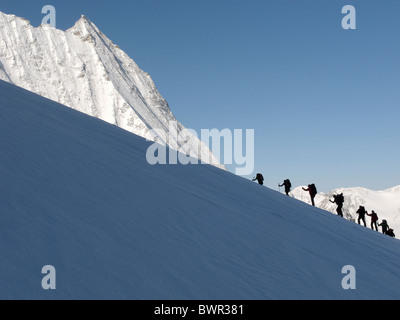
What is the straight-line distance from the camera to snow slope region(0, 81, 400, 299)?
3.37 meters

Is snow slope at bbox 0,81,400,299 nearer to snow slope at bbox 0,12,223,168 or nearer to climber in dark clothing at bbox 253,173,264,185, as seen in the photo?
climber in dark clothing at bbox 253,173,264,185

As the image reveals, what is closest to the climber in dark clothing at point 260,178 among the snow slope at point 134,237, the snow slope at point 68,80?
the snow slope at point 134,237

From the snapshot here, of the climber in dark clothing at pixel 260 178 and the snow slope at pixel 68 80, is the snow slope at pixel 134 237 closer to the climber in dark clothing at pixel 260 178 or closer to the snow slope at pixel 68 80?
the climber in dark clothing at pixel 260 178

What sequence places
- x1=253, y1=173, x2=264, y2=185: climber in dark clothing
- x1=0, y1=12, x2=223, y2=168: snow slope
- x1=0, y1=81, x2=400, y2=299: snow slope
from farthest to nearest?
1. x1=0, y1=12, x2=223, y2=168: snow slope
2. x1=253, y1=173, x2=264, y2=185: climber in dark clothing
3. x1=0, y1=81, x2=400, y2=299: snow slope

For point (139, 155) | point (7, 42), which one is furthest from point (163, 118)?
point (139, 155)

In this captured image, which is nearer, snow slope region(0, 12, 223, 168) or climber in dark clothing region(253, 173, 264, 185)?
climber in dark clothing region(253, 173, 264, 185)

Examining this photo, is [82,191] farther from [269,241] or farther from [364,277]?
[364,277]

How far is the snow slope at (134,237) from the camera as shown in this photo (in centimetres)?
337

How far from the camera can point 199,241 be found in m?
4.88

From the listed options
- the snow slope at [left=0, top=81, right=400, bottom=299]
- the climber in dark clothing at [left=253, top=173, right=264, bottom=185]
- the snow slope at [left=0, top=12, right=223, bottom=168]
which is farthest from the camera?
the snow slope at [left=0, top=12, right=223, bottom=168]

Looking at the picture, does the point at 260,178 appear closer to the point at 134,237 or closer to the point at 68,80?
the point at 134,237

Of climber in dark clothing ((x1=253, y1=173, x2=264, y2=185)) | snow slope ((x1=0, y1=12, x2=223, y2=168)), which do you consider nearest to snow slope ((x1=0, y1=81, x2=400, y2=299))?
climber in dark clothing ((x1=253, y1=173, x2=264, y2=185))

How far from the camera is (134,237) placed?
4258mm
